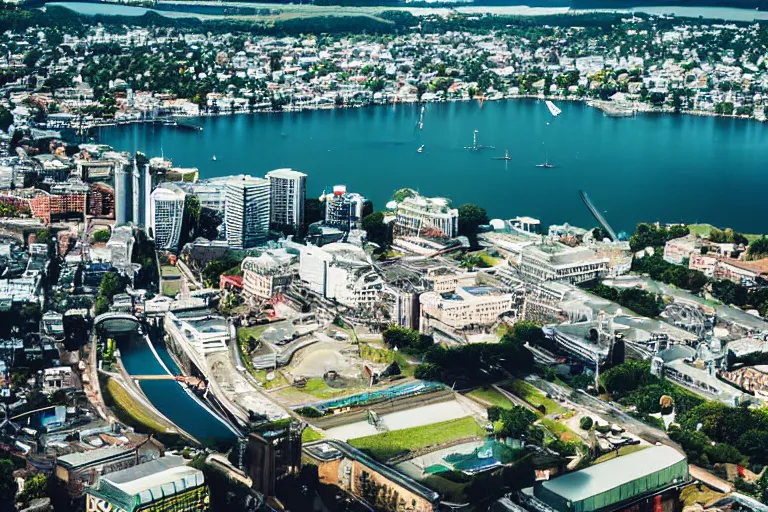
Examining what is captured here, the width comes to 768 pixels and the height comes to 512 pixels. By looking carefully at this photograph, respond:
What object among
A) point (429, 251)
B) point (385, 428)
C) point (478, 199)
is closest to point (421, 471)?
point (385, 428)

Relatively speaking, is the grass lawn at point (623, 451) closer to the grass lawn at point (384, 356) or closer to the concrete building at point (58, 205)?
the grass lawn at point (384, 356)

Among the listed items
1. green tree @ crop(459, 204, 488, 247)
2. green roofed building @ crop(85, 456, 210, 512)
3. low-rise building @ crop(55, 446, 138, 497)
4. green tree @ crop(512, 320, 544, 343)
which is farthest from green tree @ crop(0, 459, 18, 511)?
green tree @ crop(459, 204, 488, 247)

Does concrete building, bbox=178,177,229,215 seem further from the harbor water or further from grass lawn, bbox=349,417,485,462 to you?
grass lawn, bbox=349,417,485,462

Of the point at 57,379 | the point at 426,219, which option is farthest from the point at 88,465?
the point at 426,219

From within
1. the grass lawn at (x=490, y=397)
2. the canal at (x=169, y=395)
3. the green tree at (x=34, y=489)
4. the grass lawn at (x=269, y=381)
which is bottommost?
the canal at (x=169, y=395)

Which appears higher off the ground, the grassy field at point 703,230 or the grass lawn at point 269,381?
the grass lawn at point 269,381

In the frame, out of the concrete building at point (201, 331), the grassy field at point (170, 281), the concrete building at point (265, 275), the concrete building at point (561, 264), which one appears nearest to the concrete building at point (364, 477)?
the concrete building at point (201, 331)
